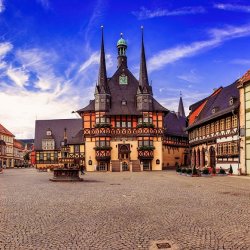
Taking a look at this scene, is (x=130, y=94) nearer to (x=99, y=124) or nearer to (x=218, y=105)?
(x=99, y=124)

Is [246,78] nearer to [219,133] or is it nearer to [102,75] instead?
[219,133]

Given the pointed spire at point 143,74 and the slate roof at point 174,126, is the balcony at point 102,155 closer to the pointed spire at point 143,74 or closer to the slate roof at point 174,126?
the pointed spire at point 143,74

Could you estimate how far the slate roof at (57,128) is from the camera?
90975mm

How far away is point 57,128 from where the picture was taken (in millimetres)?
92625

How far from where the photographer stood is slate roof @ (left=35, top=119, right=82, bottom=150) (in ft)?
298

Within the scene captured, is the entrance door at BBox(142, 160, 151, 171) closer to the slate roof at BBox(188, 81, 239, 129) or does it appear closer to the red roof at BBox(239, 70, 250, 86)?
the slate roof at BBox(188, 81, 239, 129)

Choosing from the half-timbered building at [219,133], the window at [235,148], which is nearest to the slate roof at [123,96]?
the half-timbered building at [219,133]

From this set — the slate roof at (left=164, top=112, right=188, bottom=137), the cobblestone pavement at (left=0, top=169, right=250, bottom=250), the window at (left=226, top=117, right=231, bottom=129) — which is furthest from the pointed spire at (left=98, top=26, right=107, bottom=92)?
the cobblestone pavement at (left=0, top=169, right=250, bottom=250)

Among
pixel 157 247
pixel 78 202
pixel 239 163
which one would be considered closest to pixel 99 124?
pixel 239 163

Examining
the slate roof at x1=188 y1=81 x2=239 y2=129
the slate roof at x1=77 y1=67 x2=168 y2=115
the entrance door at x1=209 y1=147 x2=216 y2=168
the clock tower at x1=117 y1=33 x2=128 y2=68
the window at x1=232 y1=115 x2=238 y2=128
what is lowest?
the entrance door at x1=209 y1=147 x2=216 y2=168

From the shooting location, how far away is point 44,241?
29.2 feet

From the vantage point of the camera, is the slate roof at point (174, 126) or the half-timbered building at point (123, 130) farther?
the slate roof at point (174, 126)

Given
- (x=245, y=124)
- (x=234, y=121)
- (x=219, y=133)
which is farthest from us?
(x=219, y=133)

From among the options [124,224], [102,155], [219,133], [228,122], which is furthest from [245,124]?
[124,224]
